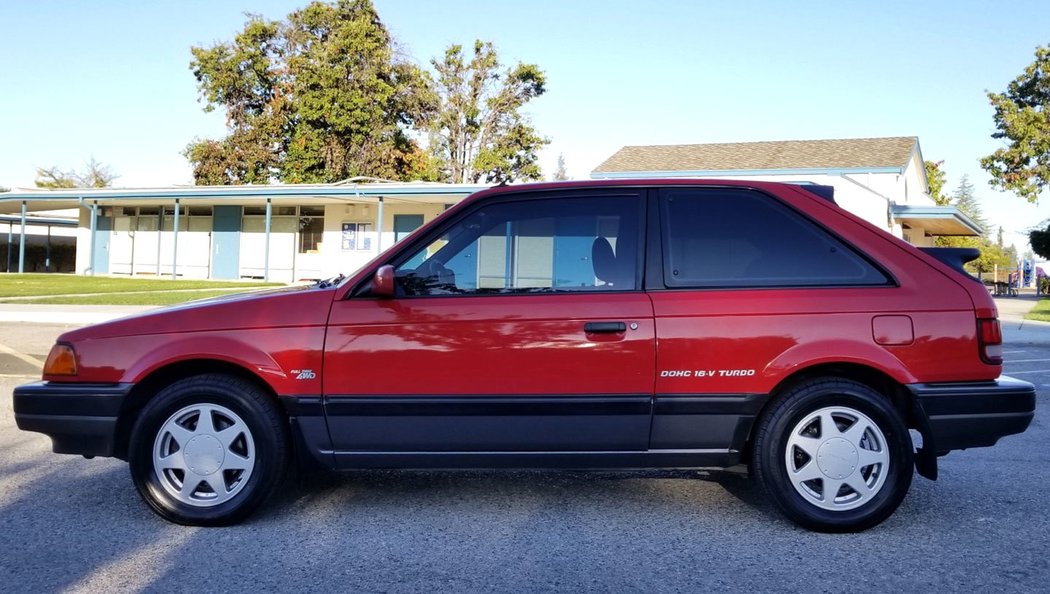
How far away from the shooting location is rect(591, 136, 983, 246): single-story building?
27.0m

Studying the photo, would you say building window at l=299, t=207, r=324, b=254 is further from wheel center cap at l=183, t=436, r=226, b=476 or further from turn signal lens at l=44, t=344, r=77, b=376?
wheel center cap at l=183, t=436, r=226, b=476

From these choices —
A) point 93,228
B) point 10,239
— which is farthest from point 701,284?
point 10,239

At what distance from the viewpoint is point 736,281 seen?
4.14m

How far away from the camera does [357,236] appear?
30312 millimetres

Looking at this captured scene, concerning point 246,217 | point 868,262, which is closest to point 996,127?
point 246,217

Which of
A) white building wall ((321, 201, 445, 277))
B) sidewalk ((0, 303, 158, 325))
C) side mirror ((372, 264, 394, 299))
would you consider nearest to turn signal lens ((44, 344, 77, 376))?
side mirror ((372, 264, 394, 299))

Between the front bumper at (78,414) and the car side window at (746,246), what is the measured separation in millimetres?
2757

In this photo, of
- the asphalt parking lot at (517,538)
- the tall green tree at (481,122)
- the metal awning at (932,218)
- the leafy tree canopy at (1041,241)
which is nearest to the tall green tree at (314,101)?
the tall green tree at (481,122)

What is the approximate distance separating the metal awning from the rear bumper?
22.9 metres

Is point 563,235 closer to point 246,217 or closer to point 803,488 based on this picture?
point 803,488

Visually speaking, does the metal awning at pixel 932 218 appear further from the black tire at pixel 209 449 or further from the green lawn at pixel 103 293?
the black tire at pixel 209 449

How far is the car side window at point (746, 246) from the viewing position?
4145mm

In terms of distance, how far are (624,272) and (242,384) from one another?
6.33 feet

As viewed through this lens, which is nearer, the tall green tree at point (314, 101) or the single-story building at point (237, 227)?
the single-story building at point (237, 227)
